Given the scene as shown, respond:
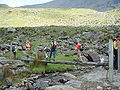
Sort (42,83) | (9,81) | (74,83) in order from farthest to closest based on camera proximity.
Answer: (9,81) → (42,83) → (74,83)

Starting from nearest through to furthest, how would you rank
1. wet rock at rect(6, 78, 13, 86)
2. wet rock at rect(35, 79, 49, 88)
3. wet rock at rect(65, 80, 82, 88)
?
wet rock at rect(65, 80, 82, 88)
wet rock at rect(35, 79, 49, 88)
wet rock at rect(6, 78, 13, 86)

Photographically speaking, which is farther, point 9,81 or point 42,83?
point 9,81

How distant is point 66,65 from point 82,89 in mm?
7013

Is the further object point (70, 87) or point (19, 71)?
point (19, 71)

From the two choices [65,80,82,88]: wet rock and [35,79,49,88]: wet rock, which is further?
[35,79,49,88]: wet rock

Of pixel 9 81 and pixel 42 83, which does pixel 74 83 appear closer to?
pixel 42 83

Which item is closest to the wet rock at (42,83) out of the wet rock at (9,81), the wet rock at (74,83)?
the wet rock at (74,83)

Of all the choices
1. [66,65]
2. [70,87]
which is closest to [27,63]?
[66,65]

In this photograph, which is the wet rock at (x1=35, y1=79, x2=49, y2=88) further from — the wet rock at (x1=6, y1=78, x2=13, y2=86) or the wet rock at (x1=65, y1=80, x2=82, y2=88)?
the wet rock at (x1=6, y1=78, x2=13, y2=86)

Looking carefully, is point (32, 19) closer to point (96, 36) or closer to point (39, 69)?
point (96, 36)

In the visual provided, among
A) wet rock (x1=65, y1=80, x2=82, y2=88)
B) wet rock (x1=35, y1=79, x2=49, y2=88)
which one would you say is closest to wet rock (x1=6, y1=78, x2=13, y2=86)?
wet rock (x1=35, y1=79, x2=49, y2=88)

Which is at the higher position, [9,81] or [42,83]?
[9,81]

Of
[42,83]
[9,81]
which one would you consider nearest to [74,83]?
[42,83]

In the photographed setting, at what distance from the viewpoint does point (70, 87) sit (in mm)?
17641
